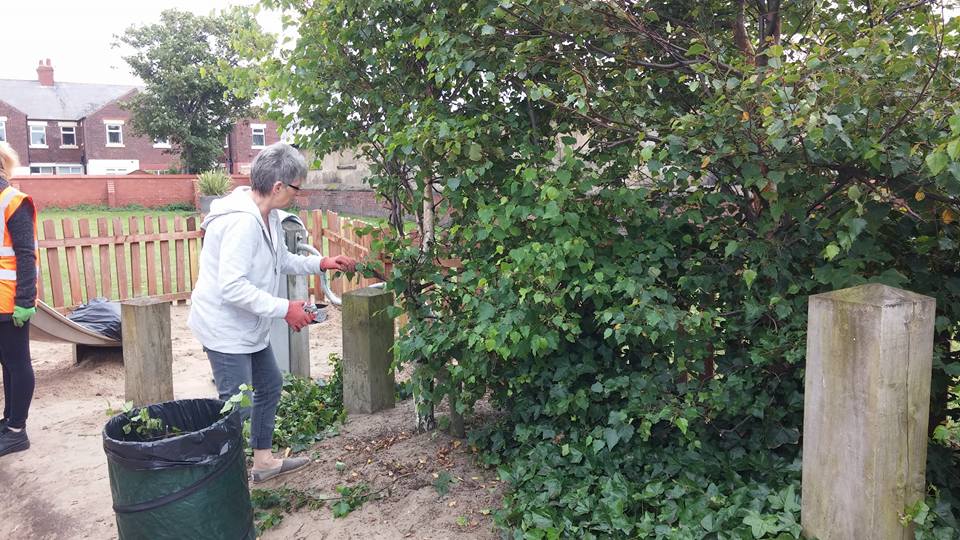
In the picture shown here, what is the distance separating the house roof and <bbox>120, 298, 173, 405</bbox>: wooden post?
157 feet

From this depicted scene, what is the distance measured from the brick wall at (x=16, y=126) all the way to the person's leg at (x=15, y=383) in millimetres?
49595

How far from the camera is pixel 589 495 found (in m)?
2.98

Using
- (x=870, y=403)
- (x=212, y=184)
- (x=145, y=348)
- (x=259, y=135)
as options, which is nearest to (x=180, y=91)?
(x=212, y=184)

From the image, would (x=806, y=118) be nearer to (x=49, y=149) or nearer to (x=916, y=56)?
(x=916, y=56)

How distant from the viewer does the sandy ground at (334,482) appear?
3.15 metres

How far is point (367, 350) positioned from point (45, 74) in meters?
56.4

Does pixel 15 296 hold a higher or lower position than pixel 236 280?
lower

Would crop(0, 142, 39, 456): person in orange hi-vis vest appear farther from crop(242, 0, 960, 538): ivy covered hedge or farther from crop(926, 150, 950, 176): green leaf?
crop(926, 150, 950, 176): green leaf

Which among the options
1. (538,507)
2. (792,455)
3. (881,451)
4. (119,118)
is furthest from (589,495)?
(119,118)

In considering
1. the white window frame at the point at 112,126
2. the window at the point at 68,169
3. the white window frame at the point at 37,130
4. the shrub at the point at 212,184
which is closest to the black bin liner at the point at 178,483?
the shrub at the point at 212,184

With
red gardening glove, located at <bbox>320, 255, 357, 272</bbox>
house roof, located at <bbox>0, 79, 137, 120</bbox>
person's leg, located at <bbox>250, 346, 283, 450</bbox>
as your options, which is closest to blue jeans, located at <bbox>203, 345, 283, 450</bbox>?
person's leg, located at <bbox>250, 346, 283, 450</bbox>

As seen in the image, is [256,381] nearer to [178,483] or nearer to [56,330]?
[178,483]

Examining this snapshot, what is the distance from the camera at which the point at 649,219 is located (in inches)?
124

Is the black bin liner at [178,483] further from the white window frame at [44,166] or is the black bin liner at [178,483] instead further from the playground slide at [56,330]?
the white window frame at [44,166]
